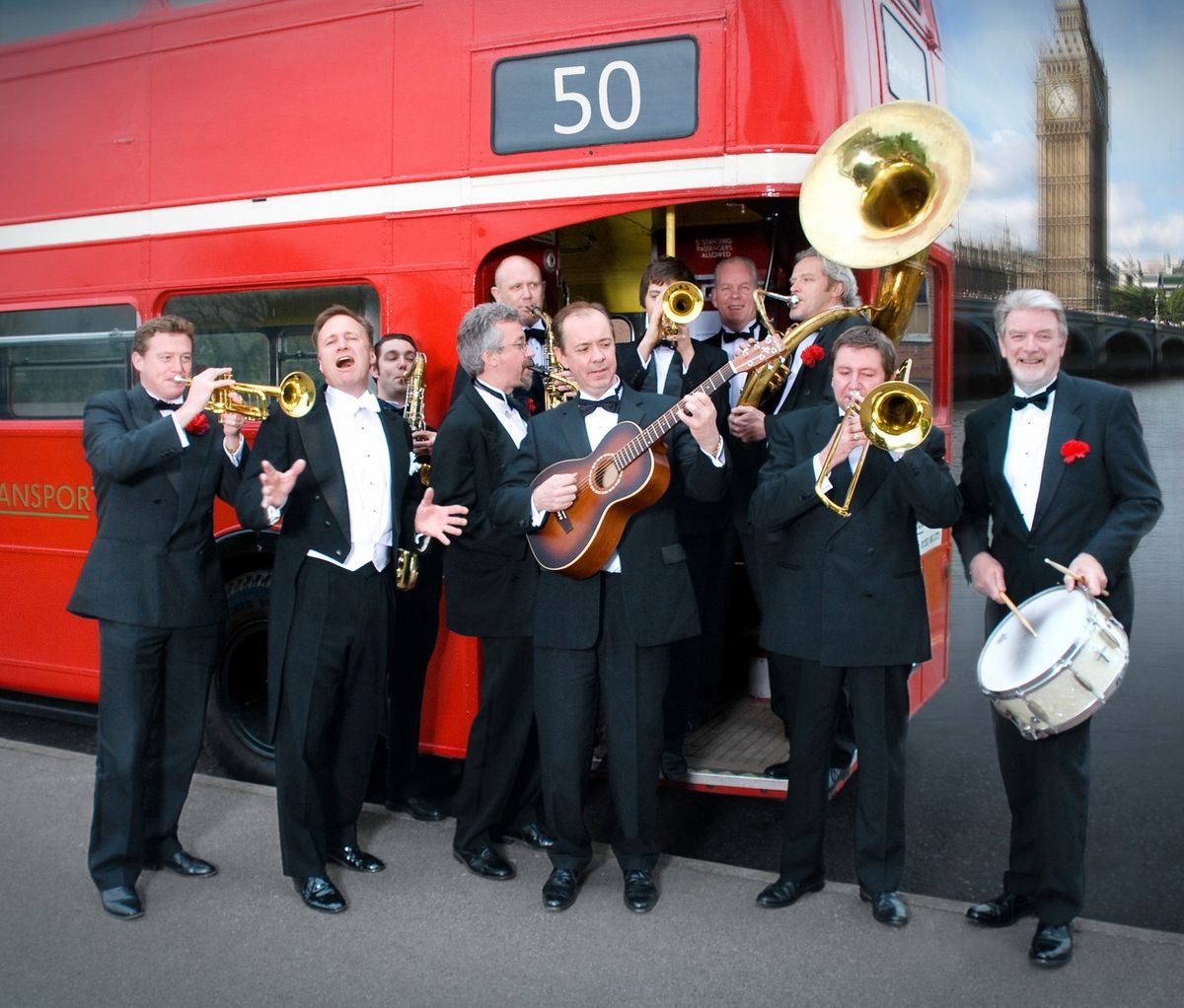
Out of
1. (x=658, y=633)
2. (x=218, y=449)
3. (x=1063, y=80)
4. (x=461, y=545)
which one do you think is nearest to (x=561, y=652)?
(x=658, y=633)

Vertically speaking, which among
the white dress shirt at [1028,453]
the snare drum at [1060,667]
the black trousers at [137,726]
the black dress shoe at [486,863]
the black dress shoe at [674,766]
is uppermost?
the white dress shirt at [1028,453]

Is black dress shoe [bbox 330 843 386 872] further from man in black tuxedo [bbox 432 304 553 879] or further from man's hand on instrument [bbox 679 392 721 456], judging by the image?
man's hand on instrument [bbox 679 392 721 456]

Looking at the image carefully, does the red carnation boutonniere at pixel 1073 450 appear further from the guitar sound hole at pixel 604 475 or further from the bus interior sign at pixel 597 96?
the bus interior sign at pixel 597 96

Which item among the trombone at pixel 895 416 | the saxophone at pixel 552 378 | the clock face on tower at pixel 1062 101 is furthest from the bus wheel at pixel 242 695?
the clock face on tower at pixel 1062 101

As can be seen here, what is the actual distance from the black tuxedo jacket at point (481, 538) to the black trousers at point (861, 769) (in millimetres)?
985

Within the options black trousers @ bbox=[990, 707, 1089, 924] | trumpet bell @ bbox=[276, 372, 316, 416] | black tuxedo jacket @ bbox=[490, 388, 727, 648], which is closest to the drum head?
black trousers @ bbox=[990, 707, 1089, 924]

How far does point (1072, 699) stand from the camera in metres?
2.96

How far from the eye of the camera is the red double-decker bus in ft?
13.3

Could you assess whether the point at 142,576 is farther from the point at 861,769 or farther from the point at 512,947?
the point at 861,769

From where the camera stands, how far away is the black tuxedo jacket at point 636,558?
11.6ft

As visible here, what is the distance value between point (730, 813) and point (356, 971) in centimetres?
218

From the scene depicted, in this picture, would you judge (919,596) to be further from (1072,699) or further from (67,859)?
(67,859)

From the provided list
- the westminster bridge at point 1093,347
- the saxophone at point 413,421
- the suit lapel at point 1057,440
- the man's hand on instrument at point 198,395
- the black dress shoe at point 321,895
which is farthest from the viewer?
the westminster bridge at point 1093,347

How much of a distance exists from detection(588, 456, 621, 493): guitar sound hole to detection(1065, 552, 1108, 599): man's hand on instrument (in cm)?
130
